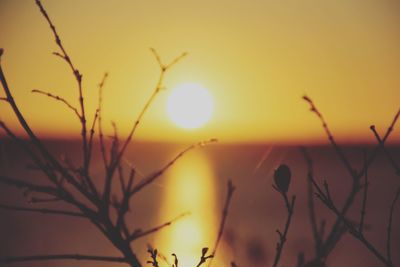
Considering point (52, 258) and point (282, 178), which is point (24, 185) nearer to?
point (52, 258)

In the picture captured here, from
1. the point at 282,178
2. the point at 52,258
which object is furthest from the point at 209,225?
the point at 52,258

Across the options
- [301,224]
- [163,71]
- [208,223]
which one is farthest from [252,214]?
[163,71]

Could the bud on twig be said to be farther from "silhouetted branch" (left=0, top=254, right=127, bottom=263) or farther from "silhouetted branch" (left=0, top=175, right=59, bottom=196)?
"silhouetted branch" (left=0, top=175, right=59, bottom=196)

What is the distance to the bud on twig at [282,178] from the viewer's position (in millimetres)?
1950

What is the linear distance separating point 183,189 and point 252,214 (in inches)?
390

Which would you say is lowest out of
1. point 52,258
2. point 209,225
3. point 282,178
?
point 52,258

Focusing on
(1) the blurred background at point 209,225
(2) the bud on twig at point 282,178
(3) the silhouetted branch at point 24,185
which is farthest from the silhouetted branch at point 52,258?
(1) the blurred background at point 209,225

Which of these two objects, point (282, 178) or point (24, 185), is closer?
point (24, 185)

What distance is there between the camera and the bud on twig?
6.40ft

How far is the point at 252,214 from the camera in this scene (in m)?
19.5

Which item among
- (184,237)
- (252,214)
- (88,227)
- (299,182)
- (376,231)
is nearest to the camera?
(184,237)

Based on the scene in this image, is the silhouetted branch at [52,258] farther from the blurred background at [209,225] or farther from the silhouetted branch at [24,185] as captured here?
the blurred background at [209,225]

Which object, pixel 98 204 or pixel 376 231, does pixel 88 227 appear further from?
pixel 98 204

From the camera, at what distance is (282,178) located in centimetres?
195
